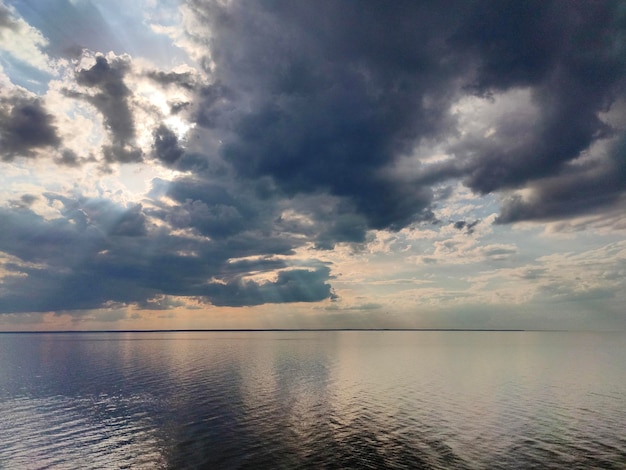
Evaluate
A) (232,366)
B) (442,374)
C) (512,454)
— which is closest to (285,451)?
(512,454)

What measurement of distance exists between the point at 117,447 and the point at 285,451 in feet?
67.2

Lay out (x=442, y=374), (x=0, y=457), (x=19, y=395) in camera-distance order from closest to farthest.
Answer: (x=0, y=457)
(x=19, y=395)
(x=442, y=374)

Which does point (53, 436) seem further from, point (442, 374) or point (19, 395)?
point (442, 374)

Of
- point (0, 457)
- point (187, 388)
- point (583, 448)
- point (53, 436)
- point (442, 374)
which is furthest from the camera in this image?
point (442, 374)

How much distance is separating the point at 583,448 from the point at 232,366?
10335 cm

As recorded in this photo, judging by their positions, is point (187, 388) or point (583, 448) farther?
point (187, 388)

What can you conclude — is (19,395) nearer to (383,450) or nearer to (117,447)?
(117,447)

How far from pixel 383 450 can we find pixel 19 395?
249 feet

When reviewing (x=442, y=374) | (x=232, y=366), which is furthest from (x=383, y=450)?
(x=232, y=366)

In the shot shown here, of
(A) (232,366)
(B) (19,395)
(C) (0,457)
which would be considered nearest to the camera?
(C) (0,457)

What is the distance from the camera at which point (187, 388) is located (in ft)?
280

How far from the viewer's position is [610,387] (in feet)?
289

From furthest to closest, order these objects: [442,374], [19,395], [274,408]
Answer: [442,374] < [19,395] < [274,408]

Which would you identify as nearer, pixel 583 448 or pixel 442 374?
pixel 583 448
